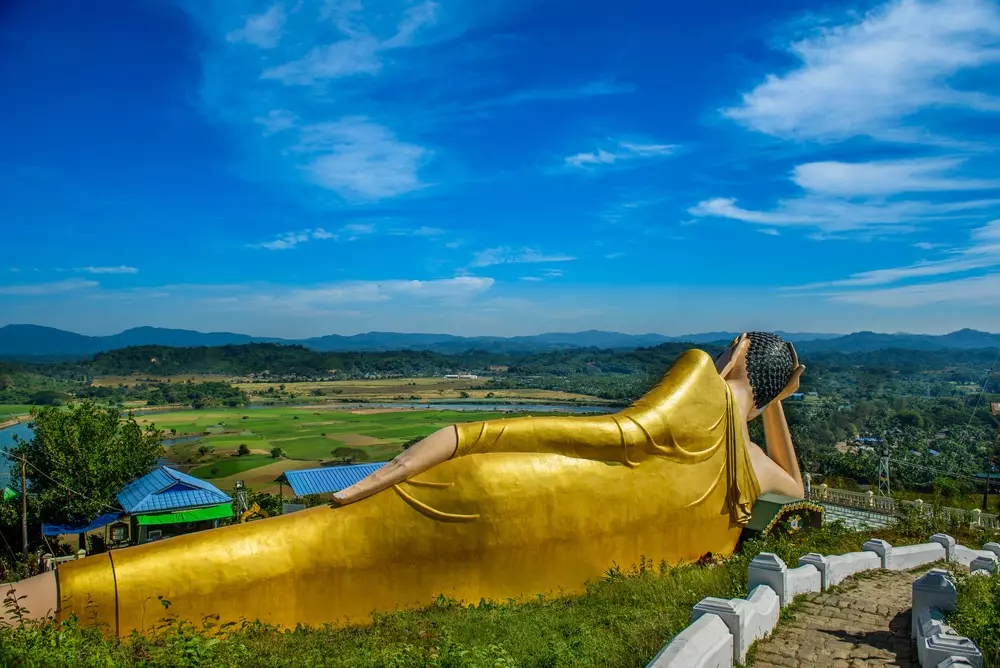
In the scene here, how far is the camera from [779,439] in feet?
51.2

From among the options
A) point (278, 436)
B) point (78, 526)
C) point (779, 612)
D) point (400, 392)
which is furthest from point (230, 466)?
point (400, 392)

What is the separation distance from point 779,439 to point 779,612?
8.07 meters

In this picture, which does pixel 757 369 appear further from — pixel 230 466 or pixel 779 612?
pixel 230 466

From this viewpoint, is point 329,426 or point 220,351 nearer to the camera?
point 329,426

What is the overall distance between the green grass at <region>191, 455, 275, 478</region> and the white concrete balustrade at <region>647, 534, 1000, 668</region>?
4187 centimetres

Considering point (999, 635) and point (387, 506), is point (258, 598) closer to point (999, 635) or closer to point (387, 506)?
point (387, 506)

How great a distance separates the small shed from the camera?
52.7 feet

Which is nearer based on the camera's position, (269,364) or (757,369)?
(757,369)

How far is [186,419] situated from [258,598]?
3416 inches

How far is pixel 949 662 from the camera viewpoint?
545cm

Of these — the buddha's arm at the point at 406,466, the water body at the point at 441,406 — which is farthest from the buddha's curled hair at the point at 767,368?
the water body at the point at 441,406

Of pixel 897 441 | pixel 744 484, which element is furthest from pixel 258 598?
pixel 897 441

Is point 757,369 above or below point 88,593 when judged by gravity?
above

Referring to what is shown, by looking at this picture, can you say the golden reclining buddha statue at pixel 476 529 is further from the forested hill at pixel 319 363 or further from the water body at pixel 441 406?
the forested hill at pixel 319 363
